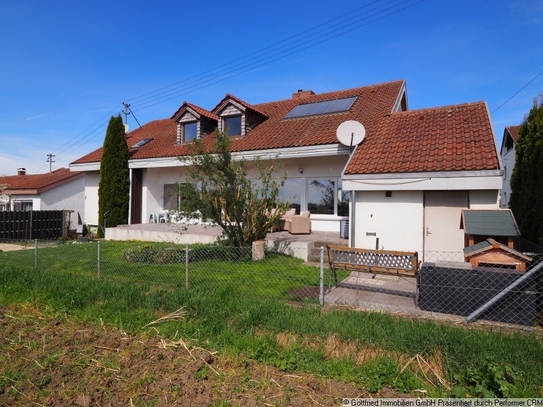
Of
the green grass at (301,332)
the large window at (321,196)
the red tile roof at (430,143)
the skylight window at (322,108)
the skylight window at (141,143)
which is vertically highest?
the skylight window at (322,108)

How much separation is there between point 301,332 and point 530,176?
7550 mm

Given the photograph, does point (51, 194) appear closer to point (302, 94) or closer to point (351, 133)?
point (302, 94)

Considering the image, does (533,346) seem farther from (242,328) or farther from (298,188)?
(298,188)

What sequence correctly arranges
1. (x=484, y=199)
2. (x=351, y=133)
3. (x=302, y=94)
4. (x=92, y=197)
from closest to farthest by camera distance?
(x=484, y=199)
(x=351, y=133)
(x=302, y=94)
(x=92, y=197)

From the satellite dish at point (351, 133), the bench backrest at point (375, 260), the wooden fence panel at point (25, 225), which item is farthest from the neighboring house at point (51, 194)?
the bench backrest at point (375, 260)

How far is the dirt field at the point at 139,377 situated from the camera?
300 centimetres

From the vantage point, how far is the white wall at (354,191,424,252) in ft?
28.2

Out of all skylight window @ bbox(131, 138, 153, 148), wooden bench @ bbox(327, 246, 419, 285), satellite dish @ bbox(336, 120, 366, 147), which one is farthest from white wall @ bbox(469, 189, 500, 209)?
skylight window @ bbox(131, 138, 153, 148)

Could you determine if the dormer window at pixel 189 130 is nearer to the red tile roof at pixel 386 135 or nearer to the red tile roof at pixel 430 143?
the red tile roof at pixel 386 135

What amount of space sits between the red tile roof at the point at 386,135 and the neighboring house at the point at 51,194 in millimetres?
6851

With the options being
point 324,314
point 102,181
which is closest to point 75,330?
point 324,314

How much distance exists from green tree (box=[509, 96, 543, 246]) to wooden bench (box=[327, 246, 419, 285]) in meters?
3.76

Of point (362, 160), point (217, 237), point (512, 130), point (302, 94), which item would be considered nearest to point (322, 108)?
point (302, 94)

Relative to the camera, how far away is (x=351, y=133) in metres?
10.7
